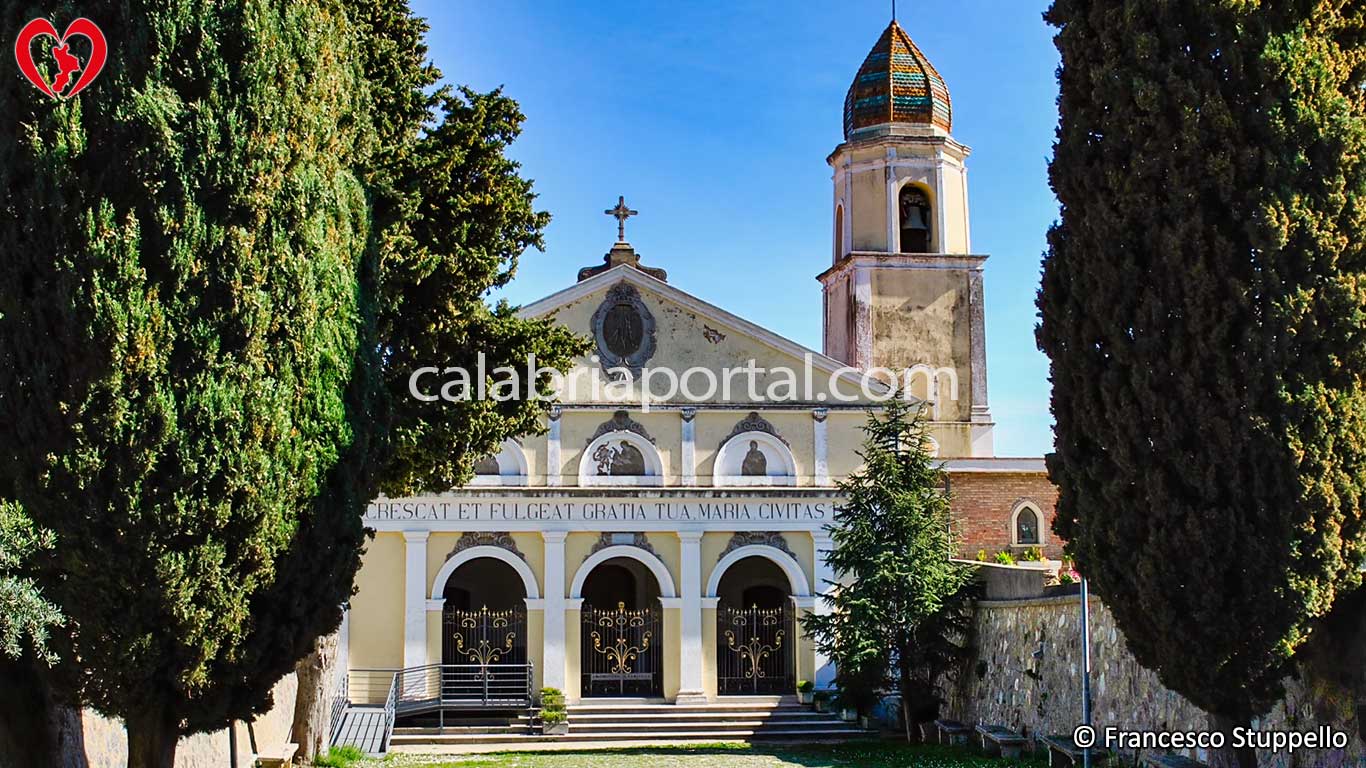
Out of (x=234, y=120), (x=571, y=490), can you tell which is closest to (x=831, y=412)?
(x=571, y=490)

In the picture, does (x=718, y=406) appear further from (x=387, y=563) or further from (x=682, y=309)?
(x=387, y=563)

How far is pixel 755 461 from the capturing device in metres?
26.4

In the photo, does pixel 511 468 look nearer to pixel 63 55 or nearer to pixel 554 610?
pixel 554 610

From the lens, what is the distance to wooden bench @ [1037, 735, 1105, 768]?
14.9m

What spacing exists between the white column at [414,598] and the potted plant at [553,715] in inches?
95.2

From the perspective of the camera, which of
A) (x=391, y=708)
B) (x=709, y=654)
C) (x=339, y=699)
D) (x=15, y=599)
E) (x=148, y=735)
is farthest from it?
(x=709, y=654)

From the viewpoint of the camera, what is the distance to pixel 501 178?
15320 mm

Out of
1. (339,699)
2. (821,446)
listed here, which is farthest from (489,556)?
(821,446)

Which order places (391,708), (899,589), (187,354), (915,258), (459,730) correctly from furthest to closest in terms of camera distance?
1. (915,258)
2. (459,730)
3. (391,708)
4. (899,589)
5. (187,354)

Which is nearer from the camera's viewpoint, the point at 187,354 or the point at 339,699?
the point at 187,354

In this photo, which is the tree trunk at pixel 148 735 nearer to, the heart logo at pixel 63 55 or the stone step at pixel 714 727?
the heart logo at pixel 63 55

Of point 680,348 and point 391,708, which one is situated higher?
point 680,348

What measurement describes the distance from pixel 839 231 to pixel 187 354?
2348 cm

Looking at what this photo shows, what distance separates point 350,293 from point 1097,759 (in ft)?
30.9
